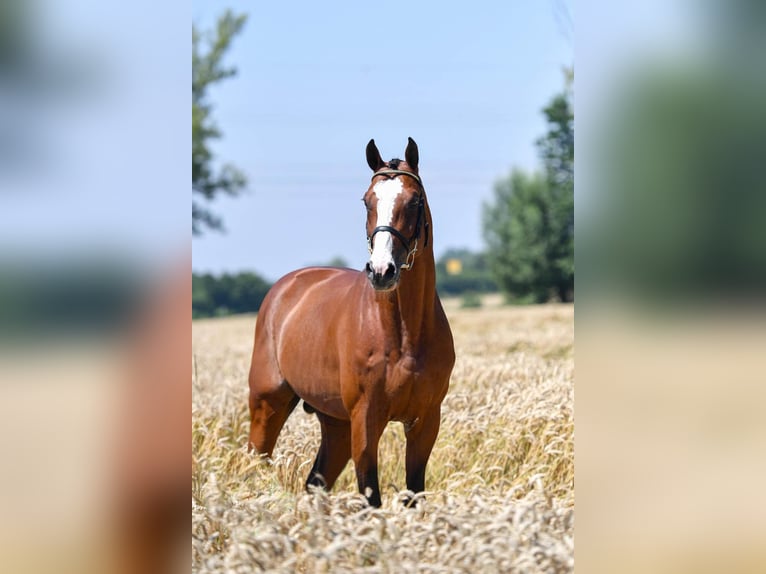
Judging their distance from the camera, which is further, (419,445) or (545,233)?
(545,233)

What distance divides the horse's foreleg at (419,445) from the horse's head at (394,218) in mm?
888

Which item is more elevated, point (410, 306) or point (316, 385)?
point (410, 306)

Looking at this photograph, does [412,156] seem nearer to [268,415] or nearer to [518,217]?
[268,415]

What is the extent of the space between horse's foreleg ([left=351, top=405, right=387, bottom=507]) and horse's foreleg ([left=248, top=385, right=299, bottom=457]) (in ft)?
5.52

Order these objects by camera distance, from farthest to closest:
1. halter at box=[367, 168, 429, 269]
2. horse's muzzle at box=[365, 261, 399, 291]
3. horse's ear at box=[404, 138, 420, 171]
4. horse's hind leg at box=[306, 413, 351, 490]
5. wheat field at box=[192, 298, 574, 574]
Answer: horse's hind leg at box=[306, 413, 351, 490]
horse's ear at box=[404, 138, 420, 171]
halter at box=[367, 168, 429, 269]
horse's muzzle at box=[365, 261, 399, 291]
wheat field at box=[192, 298, 574, 574]

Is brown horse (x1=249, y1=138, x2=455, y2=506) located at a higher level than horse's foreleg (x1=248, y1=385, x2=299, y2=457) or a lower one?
higher

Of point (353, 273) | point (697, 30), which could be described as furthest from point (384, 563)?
point (353, 273)

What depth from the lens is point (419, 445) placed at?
16.5ft

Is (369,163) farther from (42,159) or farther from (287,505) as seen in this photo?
(42,159)

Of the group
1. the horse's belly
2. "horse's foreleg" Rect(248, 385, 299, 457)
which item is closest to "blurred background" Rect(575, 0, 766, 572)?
the horse's belly

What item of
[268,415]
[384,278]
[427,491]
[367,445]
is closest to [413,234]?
[384,278]

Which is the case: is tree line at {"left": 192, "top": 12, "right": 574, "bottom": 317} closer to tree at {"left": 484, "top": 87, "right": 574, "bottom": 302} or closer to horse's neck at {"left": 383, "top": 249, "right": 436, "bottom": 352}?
tree at {"left": 484, "top": 87, "right": 574, "bottom": 302}

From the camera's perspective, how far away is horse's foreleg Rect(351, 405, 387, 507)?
4.77m

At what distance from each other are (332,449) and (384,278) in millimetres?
2267
